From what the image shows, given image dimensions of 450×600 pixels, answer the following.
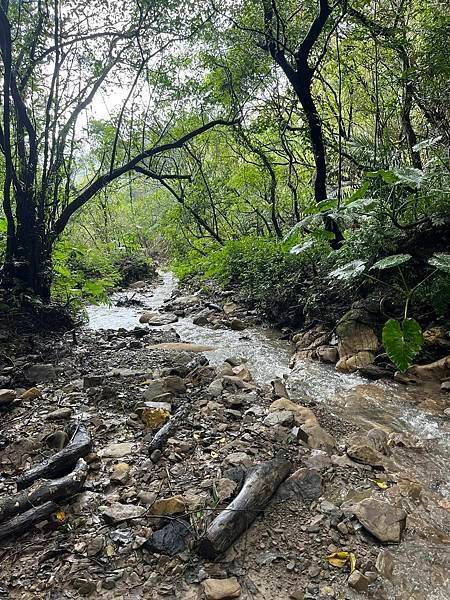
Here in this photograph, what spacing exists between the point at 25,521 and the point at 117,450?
78cm

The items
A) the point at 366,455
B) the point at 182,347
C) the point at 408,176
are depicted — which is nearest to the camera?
the point at 366,455

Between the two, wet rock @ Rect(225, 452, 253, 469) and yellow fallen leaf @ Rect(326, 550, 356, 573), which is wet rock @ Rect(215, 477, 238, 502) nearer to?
wet rock @ Rect(225, 452, 253, 469)

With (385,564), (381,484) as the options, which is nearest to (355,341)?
(381,484)

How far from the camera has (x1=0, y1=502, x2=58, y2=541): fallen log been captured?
1.90 meters

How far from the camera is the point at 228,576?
174 cm

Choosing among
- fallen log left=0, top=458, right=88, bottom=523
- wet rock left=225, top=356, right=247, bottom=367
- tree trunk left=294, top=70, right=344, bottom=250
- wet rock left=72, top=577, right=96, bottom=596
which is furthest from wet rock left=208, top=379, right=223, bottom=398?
tree trunk left=294, top=70, right=344, bottom=250

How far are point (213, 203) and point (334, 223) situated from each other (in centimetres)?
572

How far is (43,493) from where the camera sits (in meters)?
2.09

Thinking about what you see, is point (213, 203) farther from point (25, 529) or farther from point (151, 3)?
point (25, 529)

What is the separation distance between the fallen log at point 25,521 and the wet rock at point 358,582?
4.79 ft

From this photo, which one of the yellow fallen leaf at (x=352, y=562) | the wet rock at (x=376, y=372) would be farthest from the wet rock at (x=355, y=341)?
the yellow fallen leaf at (x=352, y=562)

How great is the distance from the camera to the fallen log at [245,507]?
1.83 m

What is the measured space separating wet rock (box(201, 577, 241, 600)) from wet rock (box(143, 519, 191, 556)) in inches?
8.4

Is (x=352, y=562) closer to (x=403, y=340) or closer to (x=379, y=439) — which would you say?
(x=379, y=439)
